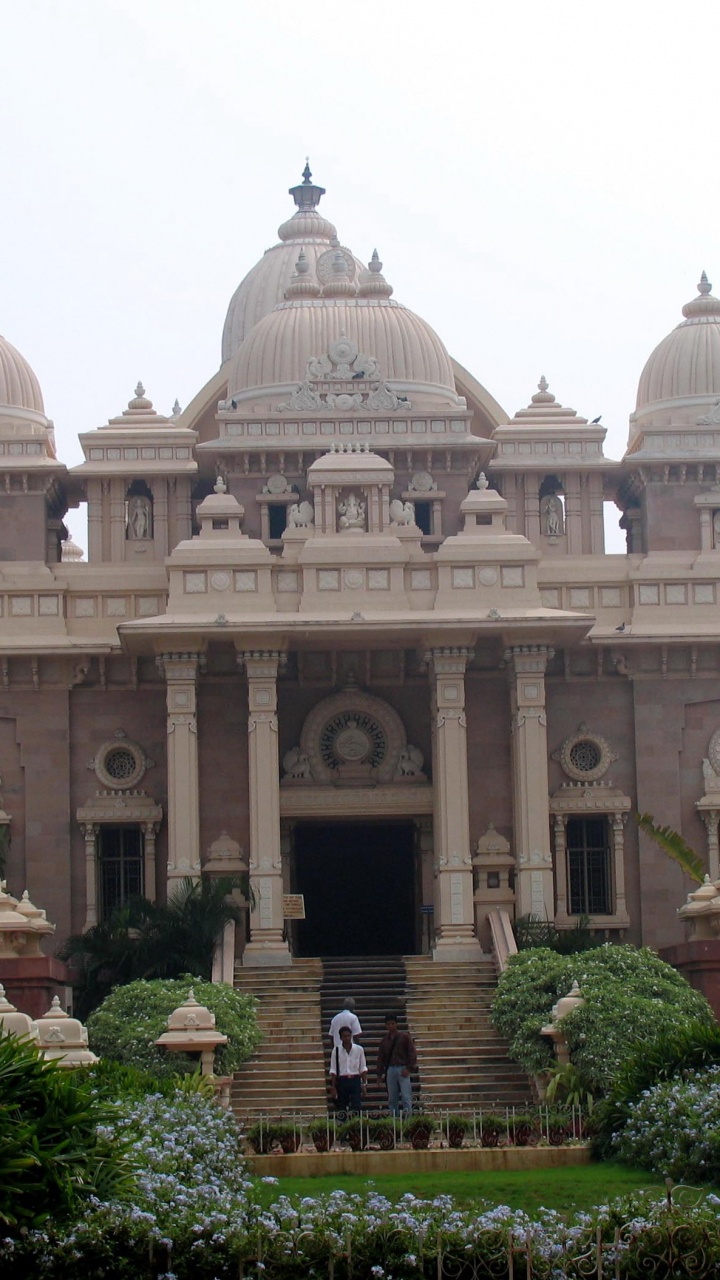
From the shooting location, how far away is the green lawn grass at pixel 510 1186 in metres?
19.9

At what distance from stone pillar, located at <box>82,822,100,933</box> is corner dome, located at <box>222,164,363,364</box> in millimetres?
18128

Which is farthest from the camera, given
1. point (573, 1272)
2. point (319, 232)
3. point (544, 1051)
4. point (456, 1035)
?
point (319, 232)

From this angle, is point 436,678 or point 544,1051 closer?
point 544,1051

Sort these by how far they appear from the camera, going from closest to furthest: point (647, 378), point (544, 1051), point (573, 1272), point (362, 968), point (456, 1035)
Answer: point (573, 1272) < point (544, 1051) < point (456, 1035) < point (362, 968) < point (647, 378)

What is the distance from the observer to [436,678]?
36.5 meters

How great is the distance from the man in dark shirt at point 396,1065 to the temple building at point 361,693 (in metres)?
6.65

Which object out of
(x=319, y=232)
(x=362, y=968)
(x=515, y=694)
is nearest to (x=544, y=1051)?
(x=362, y=968)

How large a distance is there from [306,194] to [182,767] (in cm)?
2477

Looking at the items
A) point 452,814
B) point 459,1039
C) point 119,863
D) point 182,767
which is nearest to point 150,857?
point 119,863

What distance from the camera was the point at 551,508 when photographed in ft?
145

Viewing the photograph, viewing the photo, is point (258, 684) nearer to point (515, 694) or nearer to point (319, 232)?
point (515, 694)

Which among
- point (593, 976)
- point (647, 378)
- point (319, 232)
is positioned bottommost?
point (593, 976)

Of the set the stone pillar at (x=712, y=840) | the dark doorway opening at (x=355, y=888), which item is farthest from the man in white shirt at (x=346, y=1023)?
the dark doorway opening at (x=355, y=888)

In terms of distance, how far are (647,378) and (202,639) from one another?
12955 millimetres
